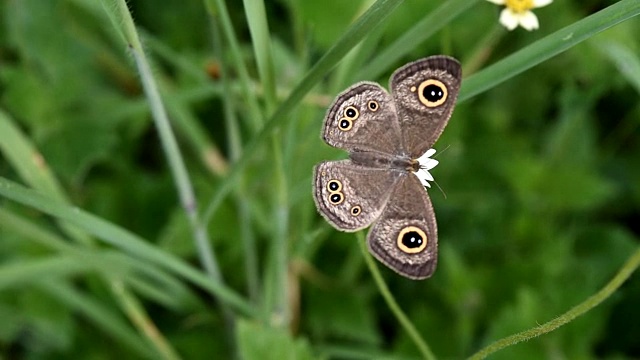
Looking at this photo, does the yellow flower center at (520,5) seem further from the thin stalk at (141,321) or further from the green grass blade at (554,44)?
the thin stalk at (141,321)

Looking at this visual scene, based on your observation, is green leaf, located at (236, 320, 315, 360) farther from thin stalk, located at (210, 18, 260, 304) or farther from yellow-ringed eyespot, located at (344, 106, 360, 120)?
yellow-ringed eyespot, located at (344, 106, 360, 120)

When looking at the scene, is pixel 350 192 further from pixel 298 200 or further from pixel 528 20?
pixel 298 200

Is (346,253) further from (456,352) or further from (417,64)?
(417,64)

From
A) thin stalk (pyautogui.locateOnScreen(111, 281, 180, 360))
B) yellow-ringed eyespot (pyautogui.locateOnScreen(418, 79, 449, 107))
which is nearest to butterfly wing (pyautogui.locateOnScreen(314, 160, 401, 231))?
yellow-ringed eyespot (pyautogui.locateOnScreen(418, 79, 449, 107))

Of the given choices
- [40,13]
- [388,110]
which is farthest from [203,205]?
[388,110]

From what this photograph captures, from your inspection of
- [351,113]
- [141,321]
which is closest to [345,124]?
[351,113]

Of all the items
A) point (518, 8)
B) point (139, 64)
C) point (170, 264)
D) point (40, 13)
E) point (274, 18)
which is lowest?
point (170, 264)

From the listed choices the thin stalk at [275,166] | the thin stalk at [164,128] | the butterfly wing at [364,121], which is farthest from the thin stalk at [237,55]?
the butterfly wing at [364,121]
